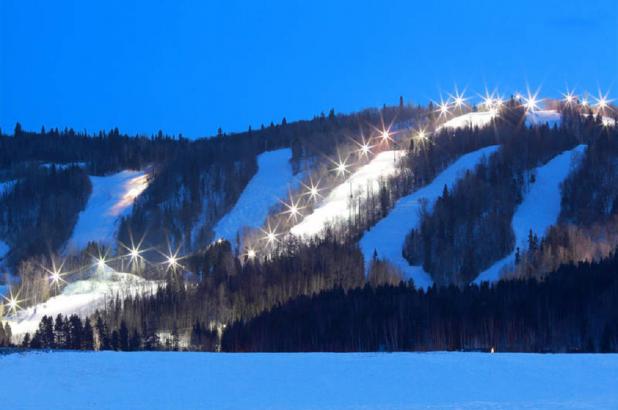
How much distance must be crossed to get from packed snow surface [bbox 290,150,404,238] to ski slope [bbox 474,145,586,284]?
1062 inches

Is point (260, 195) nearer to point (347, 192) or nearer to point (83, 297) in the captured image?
point (347, 192)

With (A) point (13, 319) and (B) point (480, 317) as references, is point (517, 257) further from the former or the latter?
(A) point (13, 319)

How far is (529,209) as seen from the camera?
106 meters

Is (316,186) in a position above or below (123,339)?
above

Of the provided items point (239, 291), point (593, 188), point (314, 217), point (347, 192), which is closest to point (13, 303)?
point (239, 291)

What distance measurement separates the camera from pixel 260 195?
16625 centimetres

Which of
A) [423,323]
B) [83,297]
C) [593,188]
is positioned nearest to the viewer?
[423,323]

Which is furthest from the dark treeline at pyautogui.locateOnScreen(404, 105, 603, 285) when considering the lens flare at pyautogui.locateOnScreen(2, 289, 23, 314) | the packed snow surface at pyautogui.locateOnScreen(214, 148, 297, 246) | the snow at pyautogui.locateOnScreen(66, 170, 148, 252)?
the snow at pyautogui.locateOnScreen(66, 170, 148, 252)
